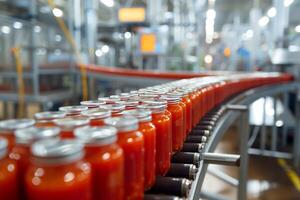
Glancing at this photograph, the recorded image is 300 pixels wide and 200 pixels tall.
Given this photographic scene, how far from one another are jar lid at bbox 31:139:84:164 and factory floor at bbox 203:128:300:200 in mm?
2566

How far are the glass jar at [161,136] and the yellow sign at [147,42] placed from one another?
4.41 m

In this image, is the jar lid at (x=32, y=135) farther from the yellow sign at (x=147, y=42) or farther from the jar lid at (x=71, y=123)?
the yellow sign at (x=147, y=42)

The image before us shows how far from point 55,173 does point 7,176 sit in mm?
85

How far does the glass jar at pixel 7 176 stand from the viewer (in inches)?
17.6

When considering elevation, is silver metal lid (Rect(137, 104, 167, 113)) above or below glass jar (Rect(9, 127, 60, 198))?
above

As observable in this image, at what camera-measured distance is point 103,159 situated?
49 cm

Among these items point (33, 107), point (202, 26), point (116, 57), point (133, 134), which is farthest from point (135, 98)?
point (33, 107)

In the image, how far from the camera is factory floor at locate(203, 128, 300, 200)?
2.86m

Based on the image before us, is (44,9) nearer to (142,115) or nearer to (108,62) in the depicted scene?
(108,62)

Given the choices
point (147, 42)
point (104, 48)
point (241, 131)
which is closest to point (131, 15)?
point (147, 42)

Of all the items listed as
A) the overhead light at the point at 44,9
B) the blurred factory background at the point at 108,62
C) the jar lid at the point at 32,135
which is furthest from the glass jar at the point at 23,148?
the overhead light at the point at 44,9

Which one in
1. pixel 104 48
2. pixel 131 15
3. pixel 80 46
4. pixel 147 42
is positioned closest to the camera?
pixel 147 42

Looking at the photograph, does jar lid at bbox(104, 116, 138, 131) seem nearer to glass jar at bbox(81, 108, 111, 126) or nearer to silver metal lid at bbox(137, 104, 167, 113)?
glass jar at bbox(81, 108, 111, 126)

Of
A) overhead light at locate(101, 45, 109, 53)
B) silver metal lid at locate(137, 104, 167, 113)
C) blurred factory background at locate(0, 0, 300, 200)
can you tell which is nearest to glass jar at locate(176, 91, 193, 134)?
silver metal lid at locate(137, 104, 167, 113)
